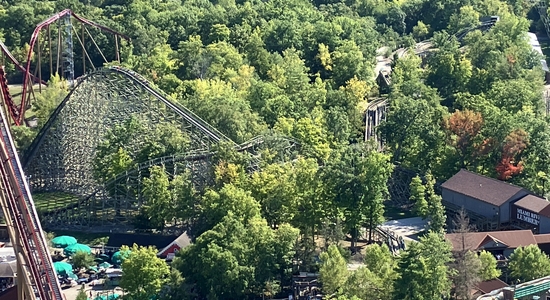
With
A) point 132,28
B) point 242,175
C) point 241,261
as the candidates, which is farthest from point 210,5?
point 241,261

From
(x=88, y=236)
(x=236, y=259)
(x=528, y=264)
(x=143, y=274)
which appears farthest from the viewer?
(x=88, y=236)

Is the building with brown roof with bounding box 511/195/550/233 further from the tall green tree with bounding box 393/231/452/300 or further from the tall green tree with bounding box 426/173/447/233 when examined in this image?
the tall green tree with bounding box 393/231/452/300

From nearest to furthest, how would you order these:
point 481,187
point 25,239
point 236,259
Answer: point 25,239, point 236,259, point 481,187

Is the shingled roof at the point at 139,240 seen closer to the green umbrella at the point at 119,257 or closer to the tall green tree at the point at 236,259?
the green umbrella at the point at 119,257

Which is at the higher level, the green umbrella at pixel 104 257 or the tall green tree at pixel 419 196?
the tall green tree at pixel 419 196

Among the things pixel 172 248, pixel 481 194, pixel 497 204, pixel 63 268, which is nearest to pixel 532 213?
pixel 497 204

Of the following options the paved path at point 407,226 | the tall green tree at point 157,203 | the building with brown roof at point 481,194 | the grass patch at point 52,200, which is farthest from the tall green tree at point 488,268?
the grass patch at point 52,200

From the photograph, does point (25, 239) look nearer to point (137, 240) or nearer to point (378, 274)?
point (378, 274)

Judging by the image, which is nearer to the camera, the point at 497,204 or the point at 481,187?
the point at 497,204
